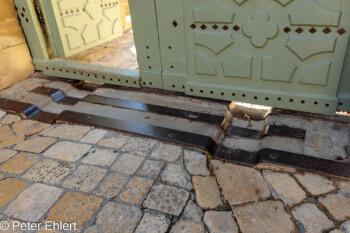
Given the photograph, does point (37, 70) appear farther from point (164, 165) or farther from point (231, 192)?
point (231, 192)

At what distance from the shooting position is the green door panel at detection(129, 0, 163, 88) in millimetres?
3455

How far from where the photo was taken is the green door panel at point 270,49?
2.71 m

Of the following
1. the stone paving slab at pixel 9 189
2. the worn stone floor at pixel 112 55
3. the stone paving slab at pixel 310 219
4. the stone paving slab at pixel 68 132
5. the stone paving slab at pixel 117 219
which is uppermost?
the worn stone floor at pixel 112 55

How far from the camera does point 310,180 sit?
8.04ft

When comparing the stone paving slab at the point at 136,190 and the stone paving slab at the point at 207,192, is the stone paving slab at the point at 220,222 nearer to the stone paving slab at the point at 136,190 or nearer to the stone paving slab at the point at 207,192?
the stone paving slab at the point at 207,192

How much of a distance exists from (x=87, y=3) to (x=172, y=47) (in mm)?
2873

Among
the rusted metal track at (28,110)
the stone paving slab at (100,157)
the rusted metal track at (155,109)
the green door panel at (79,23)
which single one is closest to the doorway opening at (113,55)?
the green door panel at (79,23)

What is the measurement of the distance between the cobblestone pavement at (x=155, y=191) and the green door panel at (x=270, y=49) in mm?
1021

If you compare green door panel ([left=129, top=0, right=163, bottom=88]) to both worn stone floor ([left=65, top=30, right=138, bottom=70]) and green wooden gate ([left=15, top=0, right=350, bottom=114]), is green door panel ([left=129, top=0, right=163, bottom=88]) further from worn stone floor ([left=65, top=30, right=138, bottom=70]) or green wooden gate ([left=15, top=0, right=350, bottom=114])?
worn stone floor ([left=65, top=30, right=138, bottom=70])

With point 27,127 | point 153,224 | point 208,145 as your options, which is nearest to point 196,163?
point 208,145

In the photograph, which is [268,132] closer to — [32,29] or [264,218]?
[264,218]

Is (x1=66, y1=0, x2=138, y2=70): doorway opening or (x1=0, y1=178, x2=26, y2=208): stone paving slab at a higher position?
(x1=66, y1=0, x2=138, y2=70): doorway opening

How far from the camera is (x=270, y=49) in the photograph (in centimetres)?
302

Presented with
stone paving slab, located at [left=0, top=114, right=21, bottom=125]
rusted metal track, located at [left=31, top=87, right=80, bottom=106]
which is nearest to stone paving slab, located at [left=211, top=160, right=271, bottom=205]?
rusted metal track, located at [left=31, top=87, right=80, bottom=106]
